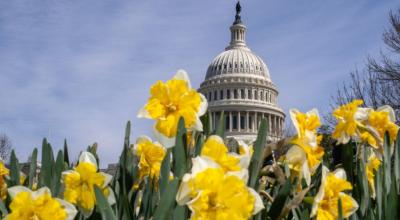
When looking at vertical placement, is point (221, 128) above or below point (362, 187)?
above

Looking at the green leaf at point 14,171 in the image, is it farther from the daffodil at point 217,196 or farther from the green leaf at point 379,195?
the green leaf at point 379,195

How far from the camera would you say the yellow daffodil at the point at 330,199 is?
3.66 feet

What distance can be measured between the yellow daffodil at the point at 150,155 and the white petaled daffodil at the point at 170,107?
1.21ft

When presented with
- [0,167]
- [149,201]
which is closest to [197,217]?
[149,201]

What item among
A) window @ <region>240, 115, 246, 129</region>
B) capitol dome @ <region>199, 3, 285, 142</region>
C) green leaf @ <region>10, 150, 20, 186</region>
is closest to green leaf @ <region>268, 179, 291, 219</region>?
green leaf @ <region>10, 150, 20, 186</region>

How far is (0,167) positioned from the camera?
150 cm

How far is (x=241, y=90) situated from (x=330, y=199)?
188ft

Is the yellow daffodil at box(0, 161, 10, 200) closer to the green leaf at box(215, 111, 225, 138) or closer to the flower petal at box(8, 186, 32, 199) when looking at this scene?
the flower petal at box(8, 186, 32, 199)

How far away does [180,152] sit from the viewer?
104 centimetres

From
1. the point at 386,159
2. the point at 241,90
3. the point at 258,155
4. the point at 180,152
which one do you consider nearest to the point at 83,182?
the point at 180,152

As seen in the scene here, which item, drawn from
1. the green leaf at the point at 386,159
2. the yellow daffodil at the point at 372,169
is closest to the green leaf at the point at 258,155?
the green leaf at the point at 386,159

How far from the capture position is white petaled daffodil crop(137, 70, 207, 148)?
1072mm

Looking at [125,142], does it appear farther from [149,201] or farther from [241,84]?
[241,84]

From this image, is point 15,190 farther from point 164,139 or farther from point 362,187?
point 362,187
